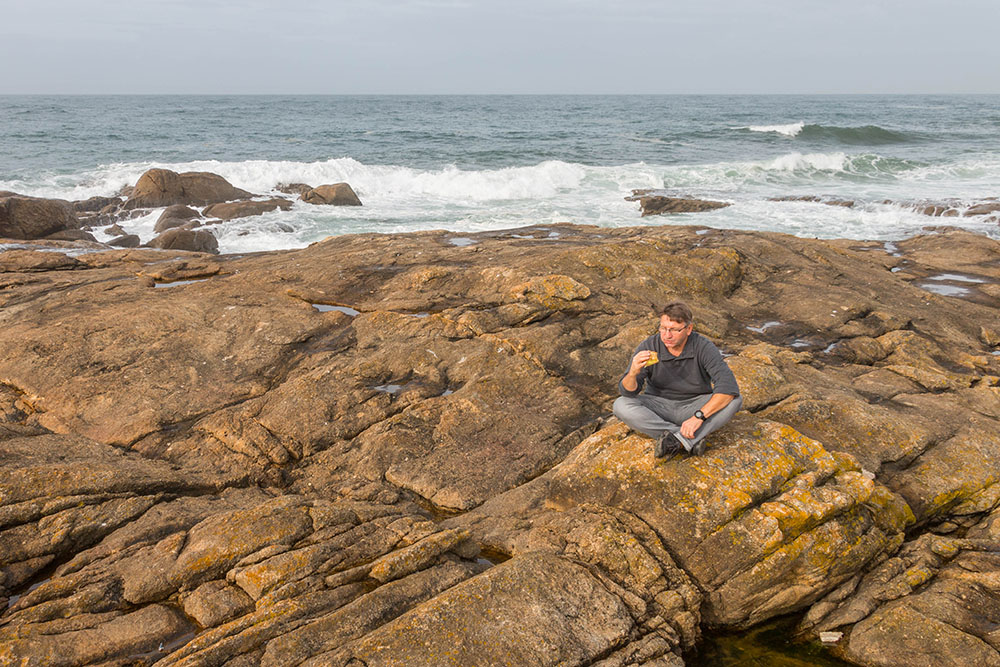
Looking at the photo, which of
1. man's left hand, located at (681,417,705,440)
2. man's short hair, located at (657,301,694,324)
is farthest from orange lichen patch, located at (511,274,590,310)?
man's left hand, located at (681,417,705,440)

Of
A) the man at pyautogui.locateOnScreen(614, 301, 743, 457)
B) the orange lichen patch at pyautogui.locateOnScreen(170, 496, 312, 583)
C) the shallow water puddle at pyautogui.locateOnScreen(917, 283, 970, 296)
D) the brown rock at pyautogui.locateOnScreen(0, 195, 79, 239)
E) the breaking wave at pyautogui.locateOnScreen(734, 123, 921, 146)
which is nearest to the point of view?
the orange lichen patch at pyautogui.locateOnScreen(170, 496, 312, 583)

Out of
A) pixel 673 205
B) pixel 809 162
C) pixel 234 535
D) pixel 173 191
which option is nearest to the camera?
pixel 234 535

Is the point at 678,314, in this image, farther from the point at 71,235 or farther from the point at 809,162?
the point at 809,162

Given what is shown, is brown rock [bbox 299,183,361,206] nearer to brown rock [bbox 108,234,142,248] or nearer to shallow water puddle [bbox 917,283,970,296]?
brown rock [bbox 108,234,142,248]

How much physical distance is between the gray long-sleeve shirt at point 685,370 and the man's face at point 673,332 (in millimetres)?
115

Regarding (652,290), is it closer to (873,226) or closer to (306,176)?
(873,226)

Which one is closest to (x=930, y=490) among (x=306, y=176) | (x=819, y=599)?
(x=819, y=599)

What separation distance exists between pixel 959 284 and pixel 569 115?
292ft

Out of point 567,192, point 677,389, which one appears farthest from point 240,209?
point 677,389

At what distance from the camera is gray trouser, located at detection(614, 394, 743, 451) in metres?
6.39

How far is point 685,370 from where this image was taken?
673cm

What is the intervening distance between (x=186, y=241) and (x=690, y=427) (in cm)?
1965

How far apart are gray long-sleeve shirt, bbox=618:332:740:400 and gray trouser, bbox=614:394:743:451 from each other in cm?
8

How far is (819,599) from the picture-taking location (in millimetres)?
6070
